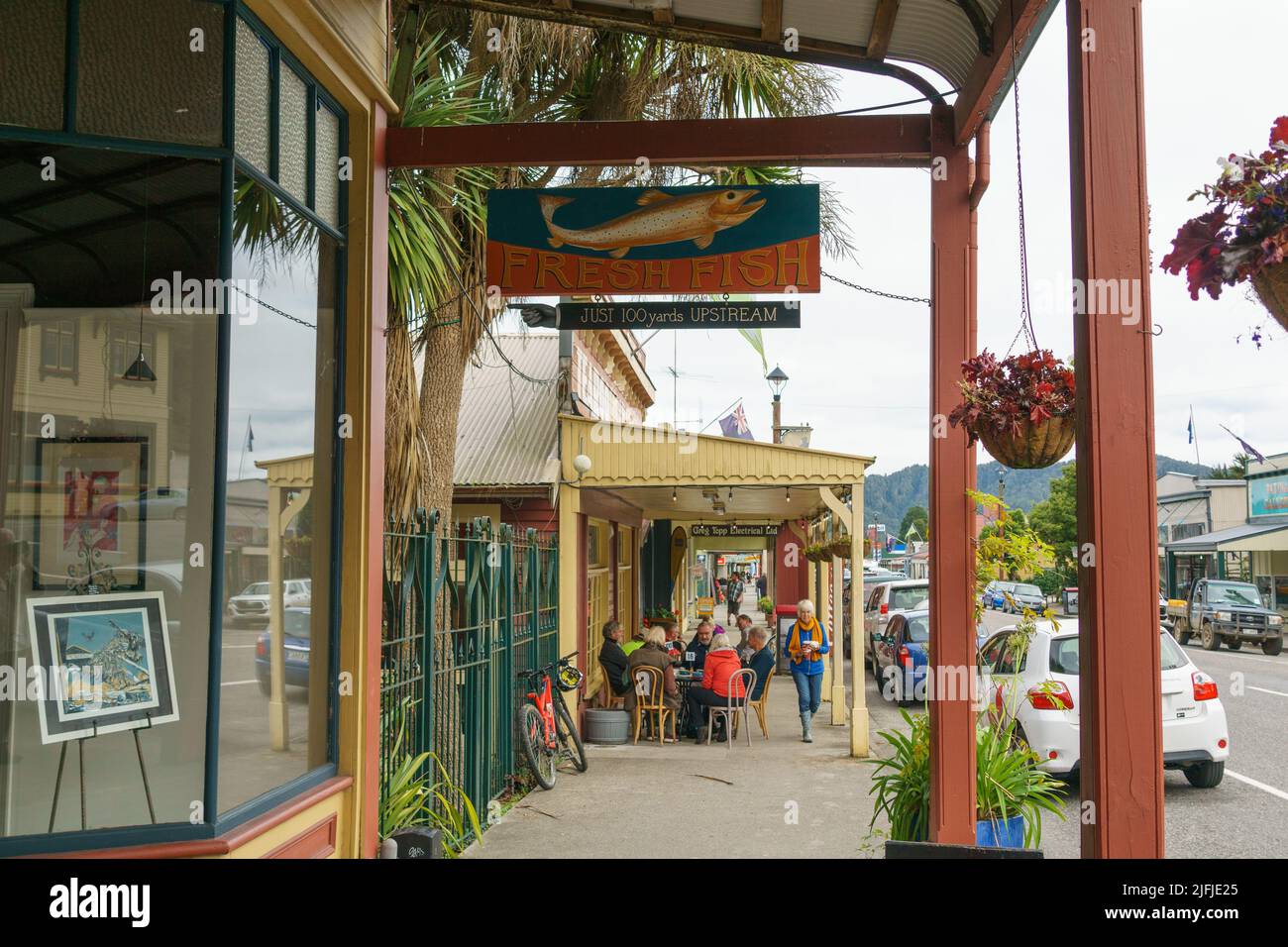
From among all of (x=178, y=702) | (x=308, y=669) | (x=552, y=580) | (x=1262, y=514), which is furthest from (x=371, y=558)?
(x=1262, y=514)

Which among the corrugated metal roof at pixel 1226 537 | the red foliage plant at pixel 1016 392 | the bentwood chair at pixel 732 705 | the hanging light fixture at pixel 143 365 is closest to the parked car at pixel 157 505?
the hanging light fixture at pixel 143 365

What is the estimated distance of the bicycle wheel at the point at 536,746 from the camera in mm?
9852

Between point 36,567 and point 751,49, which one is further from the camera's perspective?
point 751,49

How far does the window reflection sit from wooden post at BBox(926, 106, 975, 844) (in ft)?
9.91

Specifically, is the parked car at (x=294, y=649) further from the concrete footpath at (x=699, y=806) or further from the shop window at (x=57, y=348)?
the concrete footpath at (x=699, y=806)

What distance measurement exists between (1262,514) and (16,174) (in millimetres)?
40521

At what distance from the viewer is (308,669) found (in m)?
5.03

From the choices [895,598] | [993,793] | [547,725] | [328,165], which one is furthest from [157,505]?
[895,598]

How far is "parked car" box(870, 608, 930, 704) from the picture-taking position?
17.2 meters

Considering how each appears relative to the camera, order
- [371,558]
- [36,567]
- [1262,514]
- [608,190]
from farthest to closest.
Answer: [1262,514] → [608,190] → [371,558] → [36,567]

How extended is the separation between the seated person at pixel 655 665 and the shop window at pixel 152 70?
1016cm

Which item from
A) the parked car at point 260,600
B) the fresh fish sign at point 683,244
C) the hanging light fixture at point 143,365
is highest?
the fresh fish sign at point 683,244

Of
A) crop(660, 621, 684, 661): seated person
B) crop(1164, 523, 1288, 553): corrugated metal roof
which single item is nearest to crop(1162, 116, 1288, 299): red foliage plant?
crop(660, 621, 684, 661): seated person
